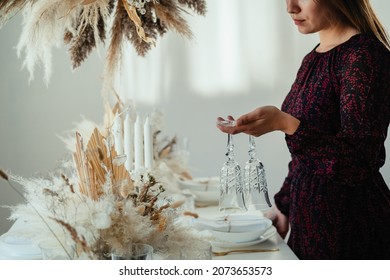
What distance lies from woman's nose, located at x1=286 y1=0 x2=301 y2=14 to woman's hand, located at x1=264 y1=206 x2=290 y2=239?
522 millimetres

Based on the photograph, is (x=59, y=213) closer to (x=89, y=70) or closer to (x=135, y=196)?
(x=135, y=196)

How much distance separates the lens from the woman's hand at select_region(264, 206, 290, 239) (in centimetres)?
144

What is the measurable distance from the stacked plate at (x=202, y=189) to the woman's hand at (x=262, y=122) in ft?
1.84

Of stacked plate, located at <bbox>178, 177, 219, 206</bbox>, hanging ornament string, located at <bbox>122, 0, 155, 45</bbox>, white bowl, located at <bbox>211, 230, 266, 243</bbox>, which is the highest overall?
hanging ornament string, located at <bbox>122, 0, 155, 45</bbox>

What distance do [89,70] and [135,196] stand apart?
46 centimetres

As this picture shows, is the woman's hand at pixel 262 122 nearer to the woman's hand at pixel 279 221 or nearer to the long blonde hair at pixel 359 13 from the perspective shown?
the long blonde hair at pixel 359 13

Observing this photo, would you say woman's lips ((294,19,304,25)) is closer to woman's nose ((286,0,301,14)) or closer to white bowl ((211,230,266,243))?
woman's nose ((286,0,301,14))

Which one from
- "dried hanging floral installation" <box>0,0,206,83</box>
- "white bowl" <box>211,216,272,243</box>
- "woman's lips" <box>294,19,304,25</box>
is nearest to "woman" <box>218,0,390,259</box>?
"woman's lips" <box>294,19,304,25</box>

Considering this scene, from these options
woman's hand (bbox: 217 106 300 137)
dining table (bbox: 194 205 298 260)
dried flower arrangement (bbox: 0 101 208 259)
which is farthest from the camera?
dining table (bbox: 194 205 298 260)

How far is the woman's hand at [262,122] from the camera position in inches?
40.9

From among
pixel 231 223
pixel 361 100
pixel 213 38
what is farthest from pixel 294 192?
pixel 213 38

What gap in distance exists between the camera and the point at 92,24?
1.23 meters

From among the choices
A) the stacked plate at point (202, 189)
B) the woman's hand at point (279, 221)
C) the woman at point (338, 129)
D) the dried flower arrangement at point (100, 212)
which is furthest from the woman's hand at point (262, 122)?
the stacked plate at point (202, 189)

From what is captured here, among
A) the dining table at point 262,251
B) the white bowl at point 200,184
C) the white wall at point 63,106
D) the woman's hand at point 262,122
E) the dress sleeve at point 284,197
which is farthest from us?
the white bowl at point 200,184
